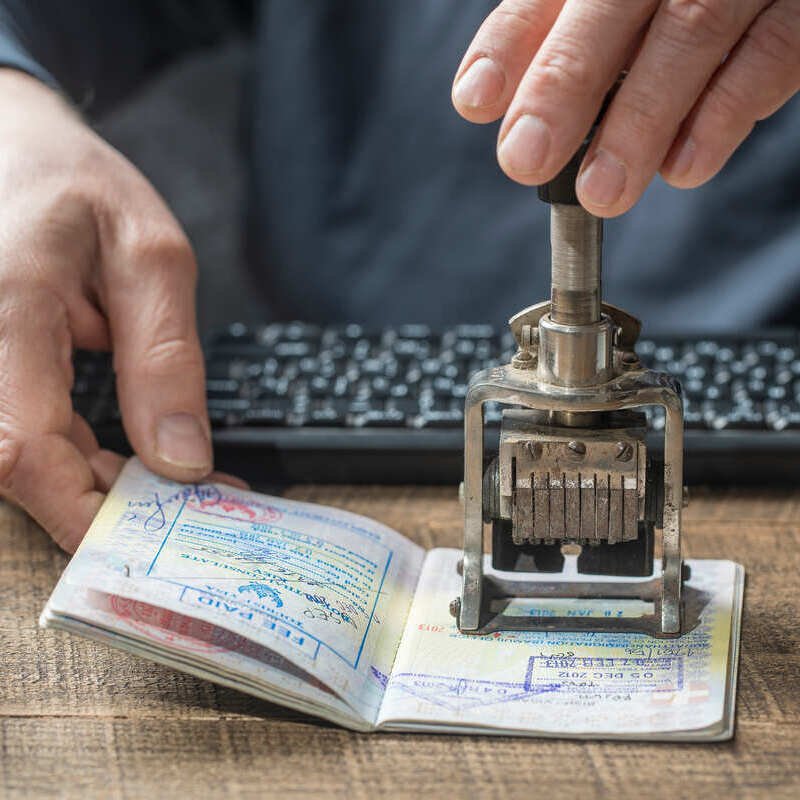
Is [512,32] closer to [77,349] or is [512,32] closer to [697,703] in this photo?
[697,703]

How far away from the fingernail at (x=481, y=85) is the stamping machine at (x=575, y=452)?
0.05m

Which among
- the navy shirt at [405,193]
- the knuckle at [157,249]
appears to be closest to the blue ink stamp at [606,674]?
the knuckle at [157,249]

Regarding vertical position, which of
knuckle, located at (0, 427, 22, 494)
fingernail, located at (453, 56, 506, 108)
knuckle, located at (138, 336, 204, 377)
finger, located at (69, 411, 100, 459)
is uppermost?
fingernail, located at (453, 56, 506, 108)

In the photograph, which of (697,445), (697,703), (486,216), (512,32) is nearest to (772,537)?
(697,445)

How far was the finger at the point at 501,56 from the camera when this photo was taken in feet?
1.86

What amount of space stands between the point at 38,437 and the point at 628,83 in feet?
1.22

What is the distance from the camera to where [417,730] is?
1.84ft

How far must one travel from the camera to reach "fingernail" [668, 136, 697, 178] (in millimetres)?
575

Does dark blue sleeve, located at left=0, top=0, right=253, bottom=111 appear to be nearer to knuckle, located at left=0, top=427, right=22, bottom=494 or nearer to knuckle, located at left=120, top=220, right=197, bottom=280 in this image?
knuckle, located at left=120, top=220, right=197, bottom=280

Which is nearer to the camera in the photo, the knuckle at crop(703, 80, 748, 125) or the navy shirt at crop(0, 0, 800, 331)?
the knuckle at crop(703, 80, 748, 125)

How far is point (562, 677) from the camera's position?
593 millimetres

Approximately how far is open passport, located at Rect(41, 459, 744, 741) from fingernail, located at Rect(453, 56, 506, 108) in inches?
10.0

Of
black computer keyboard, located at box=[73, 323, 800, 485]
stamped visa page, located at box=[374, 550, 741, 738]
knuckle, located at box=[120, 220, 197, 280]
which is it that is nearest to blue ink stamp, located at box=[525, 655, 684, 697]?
stamped visa page, located at box=[374, 550, 741, 738]
